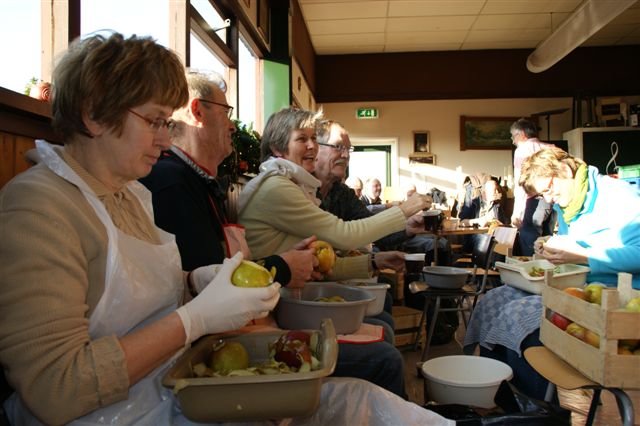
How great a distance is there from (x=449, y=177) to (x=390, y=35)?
104 inches

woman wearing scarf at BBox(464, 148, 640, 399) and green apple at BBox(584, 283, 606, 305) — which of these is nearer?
green apple at BBox(584, 283, 606, 305)

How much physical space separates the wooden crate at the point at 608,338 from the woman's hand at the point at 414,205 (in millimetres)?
838

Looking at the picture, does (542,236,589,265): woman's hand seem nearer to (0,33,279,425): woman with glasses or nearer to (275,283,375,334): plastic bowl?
(275,283,375,334): plastic bowl

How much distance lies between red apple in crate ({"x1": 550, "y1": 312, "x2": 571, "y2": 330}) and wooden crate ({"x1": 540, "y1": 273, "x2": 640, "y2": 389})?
101 millimetres

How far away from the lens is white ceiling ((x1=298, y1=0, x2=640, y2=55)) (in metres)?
6.57

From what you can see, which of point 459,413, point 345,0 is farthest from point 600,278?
point 345,0

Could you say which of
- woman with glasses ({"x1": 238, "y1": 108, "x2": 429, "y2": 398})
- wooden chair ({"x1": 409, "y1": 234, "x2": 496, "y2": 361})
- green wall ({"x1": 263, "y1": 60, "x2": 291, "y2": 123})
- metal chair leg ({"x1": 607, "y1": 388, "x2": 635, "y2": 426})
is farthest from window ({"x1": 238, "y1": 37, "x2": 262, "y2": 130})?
metal chair leg ({"x1": 607, "y1": 388, "x2": 635, "y2": 426})

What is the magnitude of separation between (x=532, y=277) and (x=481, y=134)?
Result: 7052mm

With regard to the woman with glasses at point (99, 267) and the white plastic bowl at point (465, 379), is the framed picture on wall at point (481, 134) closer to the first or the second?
the white plastic bowl at point (465, 379)

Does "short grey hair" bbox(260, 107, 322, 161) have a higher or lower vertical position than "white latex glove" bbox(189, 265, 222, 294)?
higher

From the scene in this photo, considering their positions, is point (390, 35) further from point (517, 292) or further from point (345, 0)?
point (517, 292)

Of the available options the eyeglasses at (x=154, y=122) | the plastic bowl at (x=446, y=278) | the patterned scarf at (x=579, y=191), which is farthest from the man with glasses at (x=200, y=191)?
the plastic bowl at (x=446, y=278)

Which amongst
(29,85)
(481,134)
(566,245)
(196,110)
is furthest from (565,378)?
(481,134)

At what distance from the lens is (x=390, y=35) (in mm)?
7684
